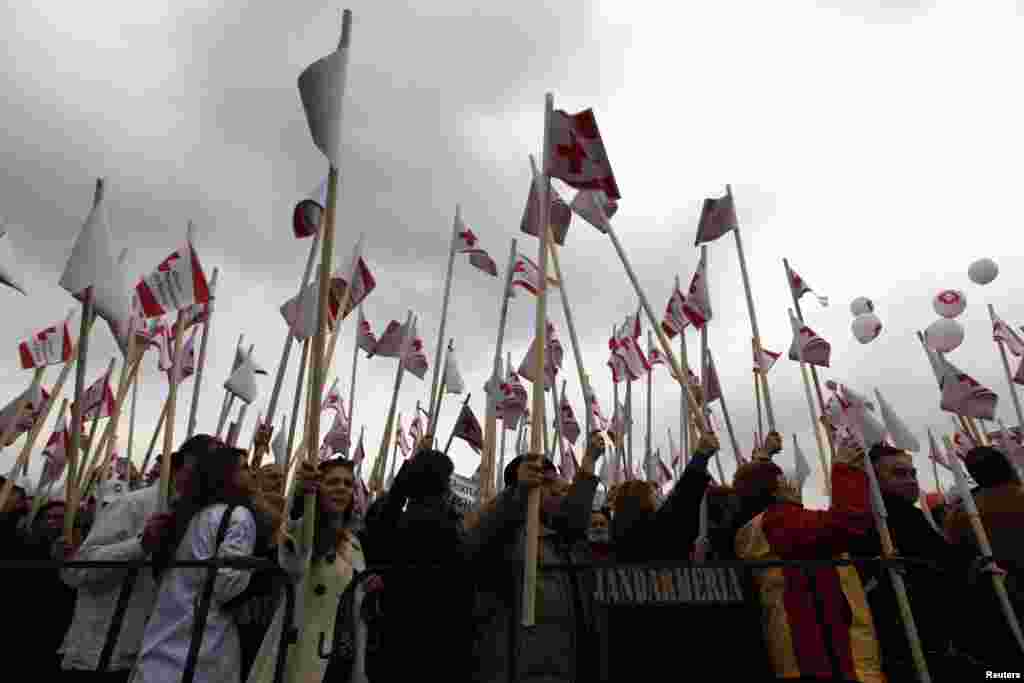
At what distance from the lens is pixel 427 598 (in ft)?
11.5

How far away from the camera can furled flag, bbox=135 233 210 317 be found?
19.7 feet

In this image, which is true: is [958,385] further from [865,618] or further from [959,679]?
[865,618]

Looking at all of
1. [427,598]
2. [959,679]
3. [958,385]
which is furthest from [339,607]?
[958,385]

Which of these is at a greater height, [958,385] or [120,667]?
[958,385]

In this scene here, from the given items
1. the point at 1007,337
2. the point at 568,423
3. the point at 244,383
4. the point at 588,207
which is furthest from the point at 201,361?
the point at 1007,337

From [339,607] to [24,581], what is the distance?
263cm

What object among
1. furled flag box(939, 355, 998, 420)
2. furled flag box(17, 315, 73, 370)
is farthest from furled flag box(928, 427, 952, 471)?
furled flag box(17, 315, 73, 370)

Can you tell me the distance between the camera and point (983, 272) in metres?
12.0

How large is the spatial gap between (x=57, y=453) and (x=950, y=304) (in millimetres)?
14349

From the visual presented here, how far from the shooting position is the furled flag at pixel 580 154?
432 cm

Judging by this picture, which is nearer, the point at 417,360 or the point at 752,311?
the point at 752,311

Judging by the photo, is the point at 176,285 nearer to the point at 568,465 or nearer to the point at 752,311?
the point at 752,311

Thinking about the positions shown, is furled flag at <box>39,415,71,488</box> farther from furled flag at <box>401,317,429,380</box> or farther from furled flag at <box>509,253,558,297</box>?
furled flag at <box>509,253,558,297</box>

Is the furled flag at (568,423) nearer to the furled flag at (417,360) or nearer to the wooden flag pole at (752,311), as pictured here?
the furled flag at (417,360)
